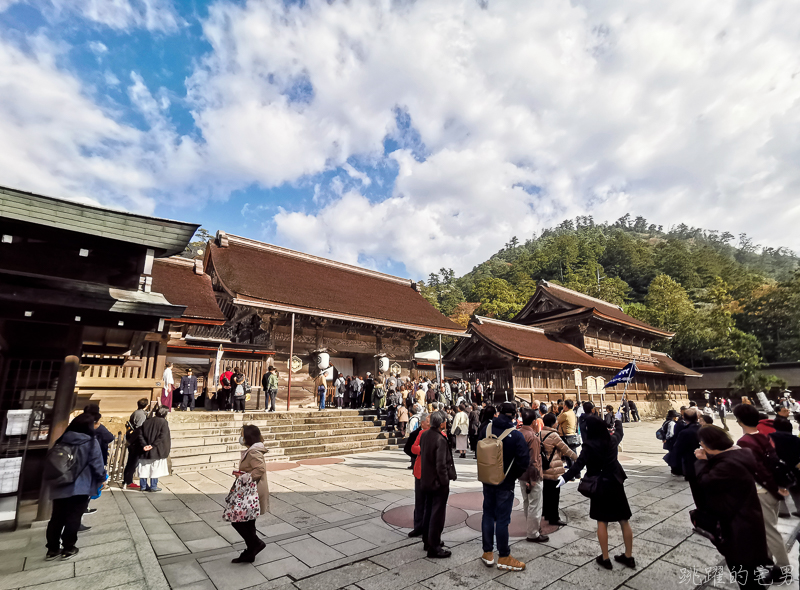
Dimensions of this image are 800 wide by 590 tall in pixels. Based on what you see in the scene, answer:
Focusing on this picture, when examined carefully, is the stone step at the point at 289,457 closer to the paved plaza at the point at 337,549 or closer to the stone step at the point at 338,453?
the stone step at the point at 338,453

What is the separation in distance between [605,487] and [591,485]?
14 centimetres

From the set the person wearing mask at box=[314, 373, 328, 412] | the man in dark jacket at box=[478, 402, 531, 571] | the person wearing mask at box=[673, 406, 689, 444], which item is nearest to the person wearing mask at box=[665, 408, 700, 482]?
the person wearing mask at box=[673, 406, 689, 444]

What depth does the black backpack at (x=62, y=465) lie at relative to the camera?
174 inches

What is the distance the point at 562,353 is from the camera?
80.4ft

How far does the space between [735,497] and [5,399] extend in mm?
9151

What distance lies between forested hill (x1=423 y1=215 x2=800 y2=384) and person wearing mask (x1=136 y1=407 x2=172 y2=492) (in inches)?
1494

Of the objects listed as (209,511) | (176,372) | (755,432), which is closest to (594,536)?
(755,432)

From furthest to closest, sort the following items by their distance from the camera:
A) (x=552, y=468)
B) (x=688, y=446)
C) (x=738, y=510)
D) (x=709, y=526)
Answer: (x=688, y=446), (x=552, y=468), (x=709, y=526), (x=738, y=510)

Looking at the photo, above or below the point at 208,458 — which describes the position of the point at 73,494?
above

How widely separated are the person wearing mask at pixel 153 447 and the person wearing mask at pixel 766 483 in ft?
29.6

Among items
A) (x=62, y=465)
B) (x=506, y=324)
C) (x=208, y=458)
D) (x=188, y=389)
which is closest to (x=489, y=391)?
(x=506, y=324)

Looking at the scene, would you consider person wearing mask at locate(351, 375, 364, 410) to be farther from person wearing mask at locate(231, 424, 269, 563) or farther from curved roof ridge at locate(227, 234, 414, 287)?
person wearing mask at locate(231, 424, 269, 563)

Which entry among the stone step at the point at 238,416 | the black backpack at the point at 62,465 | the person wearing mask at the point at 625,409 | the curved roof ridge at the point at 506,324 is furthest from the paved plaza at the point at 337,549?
the person wearing mask at the point at 625,409

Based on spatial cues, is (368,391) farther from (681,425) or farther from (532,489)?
(532,489)
